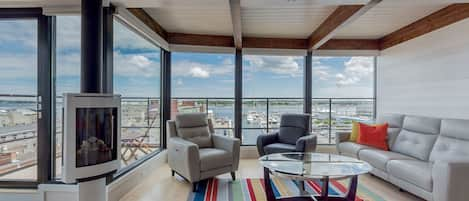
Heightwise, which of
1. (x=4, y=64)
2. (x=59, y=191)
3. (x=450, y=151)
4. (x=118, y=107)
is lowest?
(x=59, y=191)

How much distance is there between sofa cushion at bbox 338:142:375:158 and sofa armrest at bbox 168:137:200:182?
7.95 feet

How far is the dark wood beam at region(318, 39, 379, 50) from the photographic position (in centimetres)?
567

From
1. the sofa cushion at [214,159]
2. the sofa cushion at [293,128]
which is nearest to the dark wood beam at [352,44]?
the sofa cushion at [293,128]

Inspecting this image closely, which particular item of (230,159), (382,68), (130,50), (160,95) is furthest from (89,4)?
(382,68)

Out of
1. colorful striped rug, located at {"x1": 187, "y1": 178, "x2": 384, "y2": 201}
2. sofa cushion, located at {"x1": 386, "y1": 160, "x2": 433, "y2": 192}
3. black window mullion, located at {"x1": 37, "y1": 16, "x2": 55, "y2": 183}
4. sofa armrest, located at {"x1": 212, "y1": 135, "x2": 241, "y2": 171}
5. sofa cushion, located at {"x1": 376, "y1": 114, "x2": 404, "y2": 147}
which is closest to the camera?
sofa cushion, located at {"x1": 386, "y1": 160, "x2": 433, "y2": 192}

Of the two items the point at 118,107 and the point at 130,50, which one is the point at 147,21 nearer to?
the point at 130,50

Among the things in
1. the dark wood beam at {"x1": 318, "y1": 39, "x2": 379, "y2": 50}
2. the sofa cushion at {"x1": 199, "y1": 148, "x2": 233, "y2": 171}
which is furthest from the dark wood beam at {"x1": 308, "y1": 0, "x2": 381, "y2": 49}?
the sofa cushion at {"x1": 199, "y1": 148, "x2": 233, "y2": 171}

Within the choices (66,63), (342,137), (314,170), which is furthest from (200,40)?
(314,170)

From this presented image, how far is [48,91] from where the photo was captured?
10.3 ft

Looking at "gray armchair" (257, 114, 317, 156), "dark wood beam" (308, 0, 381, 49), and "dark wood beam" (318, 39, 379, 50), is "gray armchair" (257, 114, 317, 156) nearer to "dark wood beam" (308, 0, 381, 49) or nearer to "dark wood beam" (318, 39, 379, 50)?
"dark wood beam" (308, 0, 381, 49)

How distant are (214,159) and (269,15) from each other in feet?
7.18

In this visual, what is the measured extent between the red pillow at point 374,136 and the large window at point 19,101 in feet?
14.6

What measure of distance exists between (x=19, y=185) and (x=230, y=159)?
2.45 m

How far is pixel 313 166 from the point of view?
9.73ft
